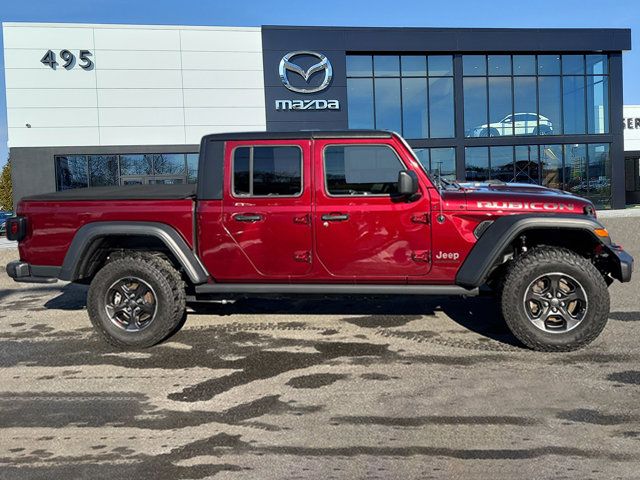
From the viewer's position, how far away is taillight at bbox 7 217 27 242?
199 inches

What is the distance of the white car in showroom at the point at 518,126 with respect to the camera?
75.6 ft

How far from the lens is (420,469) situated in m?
2.76

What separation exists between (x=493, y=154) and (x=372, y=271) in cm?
2015

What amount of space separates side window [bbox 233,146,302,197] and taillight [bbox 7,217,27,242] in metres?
2.16

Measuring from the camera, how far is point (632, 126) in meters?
30.6

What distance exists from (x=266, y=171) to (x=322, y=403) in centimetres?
232

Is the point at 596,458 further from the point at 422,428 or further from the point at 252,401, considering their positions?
the point at 252,401

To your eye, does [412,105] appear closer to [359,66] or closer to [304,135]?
[359,66]

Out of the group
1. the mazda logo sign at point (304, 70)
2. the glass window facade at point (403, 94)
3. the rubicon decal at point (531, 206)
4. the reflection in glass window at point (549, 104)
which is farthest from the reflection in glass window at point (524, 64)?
the rubicon decal at point (531, 206)

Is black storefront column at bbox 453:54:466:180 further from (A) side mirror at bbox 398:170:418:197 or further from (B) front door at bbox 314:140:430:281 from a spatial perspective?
(A) side mirror at bbox 398:170:418:197

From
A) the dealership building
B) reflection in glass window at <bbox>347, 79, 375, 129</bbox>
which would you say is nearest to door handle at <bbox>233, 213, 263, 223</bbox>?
the dealership building

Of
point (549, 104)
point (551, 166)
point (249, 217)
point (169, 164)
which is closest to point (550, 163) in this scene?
point (551, 166)

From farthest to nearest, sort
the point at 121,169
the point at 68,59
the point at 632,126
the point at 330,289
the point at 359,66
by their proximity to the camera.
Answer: the point at 632,126
the point at 359,66
the point at 121,169
the point at 68,59
the point at 330,289

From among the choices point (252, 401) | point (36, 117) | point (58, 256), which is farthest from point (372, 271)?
point (36, 117)
